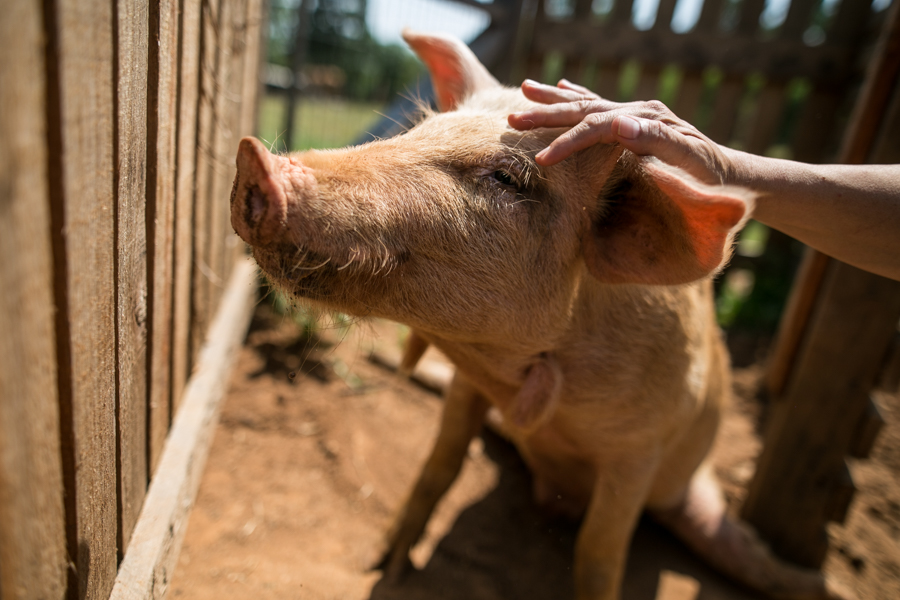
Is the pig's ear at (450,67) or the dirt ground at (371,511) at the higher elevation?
the pig's ear at (450,67)

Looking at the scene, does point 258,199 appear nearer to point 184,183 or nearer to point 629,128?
point 184,183

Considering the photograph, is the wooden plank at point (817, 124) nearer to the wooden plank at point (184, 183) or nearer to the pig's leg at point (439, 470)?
the pig's leg at point (439, 470)

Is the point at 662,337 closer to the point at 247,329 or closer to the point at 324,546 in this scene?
the point at 324,546

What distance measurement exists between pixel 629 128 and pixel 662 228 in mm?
478

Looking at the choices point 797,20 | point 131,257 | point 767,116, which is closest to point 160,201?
point 131,257

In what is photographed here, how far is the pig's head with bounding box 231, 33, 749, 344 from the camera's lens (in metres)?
1.48

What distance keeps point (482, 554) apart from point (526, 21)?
15.0 ft

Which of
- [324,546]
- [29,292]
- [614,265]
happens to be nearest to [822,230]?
[614,265]

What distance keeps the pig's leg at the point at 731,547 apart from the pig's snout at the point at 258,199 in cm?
281

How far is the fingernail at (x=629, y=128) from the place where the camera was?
1.44m

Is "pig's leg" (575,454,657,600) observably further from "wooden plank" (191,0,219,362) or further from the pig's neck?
"wooden plank" (191,0,219,362)

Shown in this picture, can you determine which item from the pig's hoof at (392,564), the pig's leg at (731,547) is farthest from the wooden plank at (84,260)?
the pig's leg at (731,547)

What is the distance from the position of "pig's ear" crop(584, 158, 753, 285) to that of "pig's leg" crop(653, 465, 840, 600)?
6.40 feet

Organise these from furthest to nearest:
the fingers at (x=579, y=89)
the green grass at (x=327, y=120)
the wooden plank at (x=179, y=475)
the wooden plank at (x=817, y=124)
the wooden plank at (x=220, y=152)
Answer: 1. the green grass at (x=327, y=120)
2. the wooden plank at (x=817, y=124)
3. the wooden plank at (x=220, y=152)
4. the fingers at (x=579, y=89)
5. the wooden plank at (x=179, y=475)
